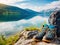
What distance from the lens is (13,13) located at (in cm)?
944

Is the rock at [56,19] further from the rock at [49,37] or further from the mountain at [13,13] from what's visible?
the mountain at [13,13]

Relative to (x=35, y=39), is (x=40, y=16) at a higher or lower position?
higher

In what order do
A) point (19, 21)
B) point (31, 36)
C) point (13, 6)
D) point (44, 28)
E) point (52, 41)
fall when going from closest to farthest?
1. point (52, 41)
2. point (44, 28)
3. point (31, 36)
4. point (19, 21)
5. point (13, 6)

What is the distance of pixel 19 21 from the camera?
8.73 metres

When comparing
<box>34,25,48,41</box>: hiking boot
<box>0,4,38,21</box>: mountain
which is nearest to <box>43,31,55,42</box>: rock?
<box>34,25,48,41</box>: hiking boot

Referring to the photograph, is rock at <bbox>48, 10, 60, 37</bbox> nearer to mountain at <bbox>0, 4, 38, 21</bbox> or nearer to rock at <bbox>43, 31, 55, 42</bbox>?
rock at <bbox>43, 31, 55, 42</bbox>

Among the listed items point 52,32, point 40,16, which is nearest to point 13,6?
point 40,16

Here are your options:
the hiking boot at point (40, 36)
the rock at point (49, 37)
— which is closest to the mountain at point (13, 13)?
the hiking boot at point (40, 36)

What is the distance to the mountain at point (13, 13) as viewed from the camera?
8.42 m

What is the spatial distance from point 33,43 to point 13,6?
15.9ft

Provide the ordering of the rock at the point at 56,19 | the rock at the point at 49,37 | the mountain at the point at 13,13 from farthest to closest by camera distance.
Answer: the mountain at the point at 13,13 < the rock at the point at 56,19 < the rock at the point at 49,37

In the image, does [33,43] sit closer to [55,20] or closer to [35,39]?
[35,39]

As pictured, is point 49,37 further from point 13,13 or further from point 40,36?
point 13,13

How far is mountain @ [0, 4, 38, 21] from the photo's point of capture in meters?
8.42
